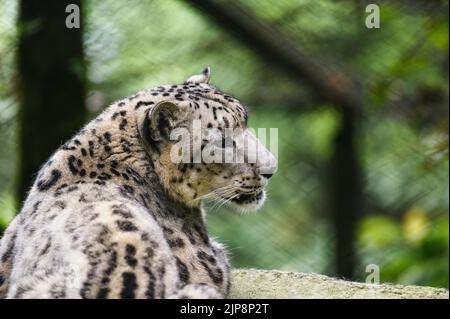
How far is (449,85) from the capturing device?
7031mm

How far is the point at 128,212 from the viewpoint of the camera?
371 centimetres

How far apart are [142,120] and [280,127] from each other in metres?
3.75

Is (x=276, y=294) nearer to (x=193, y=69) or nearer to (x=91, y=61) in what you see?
(x=91, y=61)

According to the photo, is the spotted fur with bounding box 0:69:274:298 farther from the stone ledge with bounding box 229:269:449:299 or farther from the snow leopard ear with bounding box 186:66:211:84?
the stone ledge with bounding box 229:269:449:299

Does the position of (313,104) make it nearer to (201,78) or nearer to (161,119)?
(201,78)

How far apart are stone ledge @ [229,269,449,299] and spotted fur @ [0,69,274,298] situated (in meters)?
0.27

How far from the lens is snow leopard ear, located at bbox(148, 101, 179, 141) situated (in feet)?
14.0

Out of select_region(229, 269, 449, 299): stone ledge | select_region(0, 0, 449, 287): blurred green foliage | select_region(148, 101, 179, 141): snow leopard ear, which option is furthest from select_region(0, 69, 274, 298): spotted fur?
select_region(0, 0, 449, 287): blurred green foliage

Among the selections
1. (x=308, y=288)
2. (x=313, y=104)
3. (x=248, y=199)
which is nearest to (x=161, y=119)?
(x=248, y=199)

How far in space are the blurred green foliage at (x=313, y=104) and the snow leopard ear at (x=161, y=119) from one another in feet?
5.81

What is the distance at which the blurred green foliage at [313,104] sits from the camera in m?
6.18

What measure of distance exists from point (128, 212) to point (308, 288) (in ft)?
4.31

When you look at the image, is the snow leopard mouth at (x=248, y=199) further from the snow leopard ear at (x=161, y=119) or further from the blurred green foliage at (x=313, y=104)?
the blurred green foliage at (x=313, y=104)

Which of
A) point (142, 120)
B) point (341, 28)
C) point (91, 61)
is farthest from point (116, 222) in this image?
point (341, 28)
